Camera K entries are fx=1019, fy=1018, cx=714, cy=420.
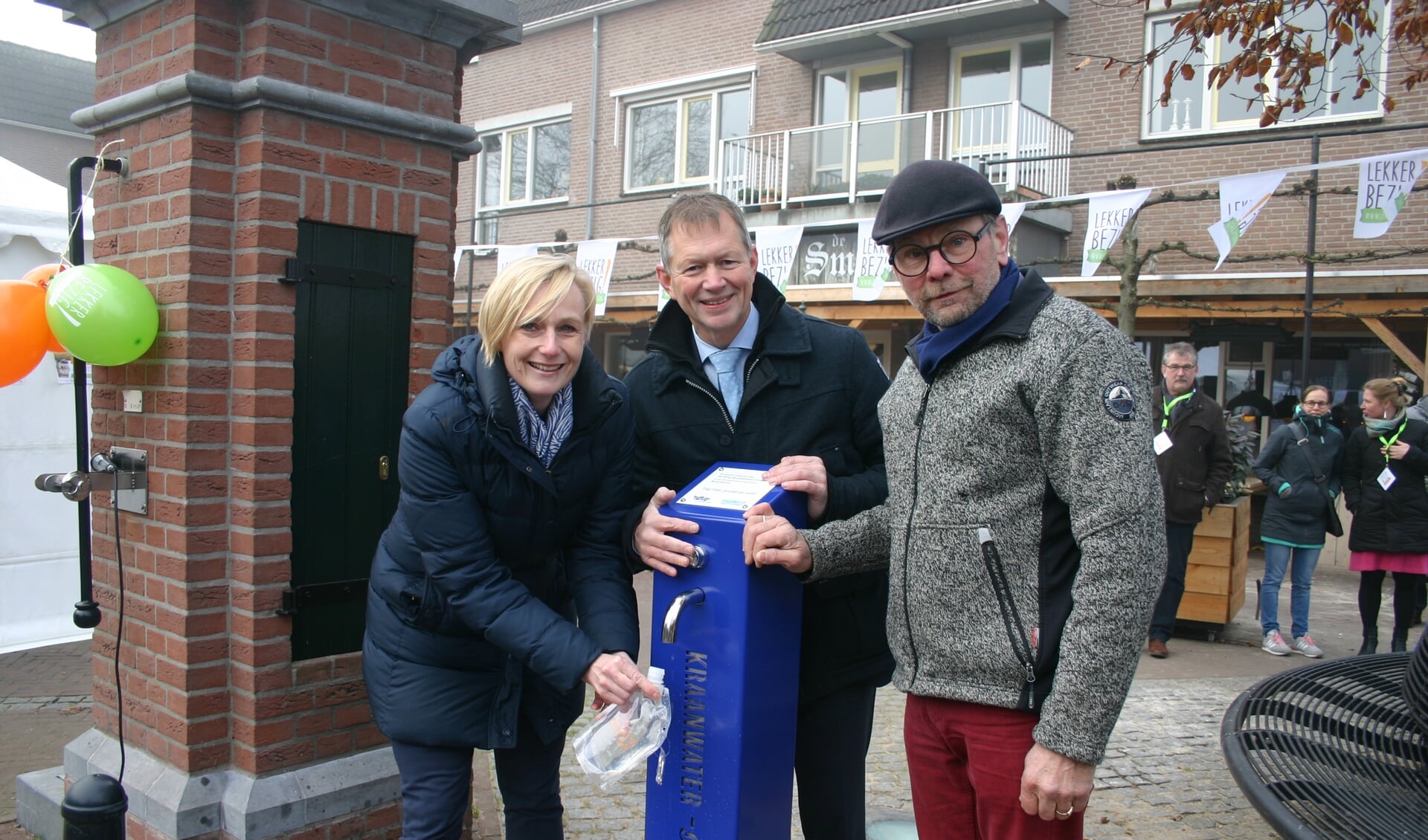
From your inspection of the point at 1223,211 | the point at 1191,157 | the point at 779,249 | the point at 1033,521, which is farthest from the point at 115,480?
the point at 1191,157

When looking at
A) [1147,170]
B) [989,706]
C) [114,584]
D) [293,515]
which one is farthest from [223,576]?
[1147,170]

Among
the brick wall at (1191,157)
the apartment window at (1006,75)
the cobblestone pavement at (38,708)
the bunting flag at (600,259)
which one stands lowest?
the cobblestone pavement at (38,708)

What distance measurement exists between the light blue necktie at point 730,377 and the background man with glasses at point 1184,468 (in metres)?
4.89

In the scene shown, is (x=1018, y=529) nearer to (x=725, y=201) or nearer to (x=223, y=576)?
(x=725, y=201)

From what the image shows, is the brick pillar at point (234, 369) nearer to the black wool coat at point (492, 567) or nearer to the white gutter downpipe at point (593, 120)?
the black wool coat at point (492, 567)

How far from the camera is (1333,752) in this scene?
2.12 m

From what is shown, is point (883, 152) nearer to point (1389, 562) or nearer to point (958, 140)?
point (958, 140)

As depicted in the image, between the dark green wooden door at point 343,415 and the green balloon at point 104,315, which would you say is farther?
the dark green wooden door at point 343,415

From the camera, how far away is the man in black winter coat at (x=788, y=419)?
7.97ft

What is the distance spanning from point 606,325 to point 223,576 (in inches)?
596

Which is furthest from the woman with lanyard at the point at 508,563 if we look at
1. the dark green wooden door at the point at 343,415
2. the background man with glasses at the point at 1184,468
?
the background man with glasses at the point at 1184,468

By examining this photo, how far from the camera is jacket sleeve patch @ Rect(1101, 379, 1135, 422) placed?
5.85 ft

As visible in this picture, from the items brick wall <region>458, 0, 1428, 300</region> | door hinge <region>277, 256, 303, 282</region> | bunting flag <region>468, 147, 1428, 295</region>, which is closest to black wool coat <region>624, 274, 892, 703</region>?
door hinge <region>277, 256, 303, 282</region>

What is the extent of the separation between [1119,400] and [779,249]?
1031cm
